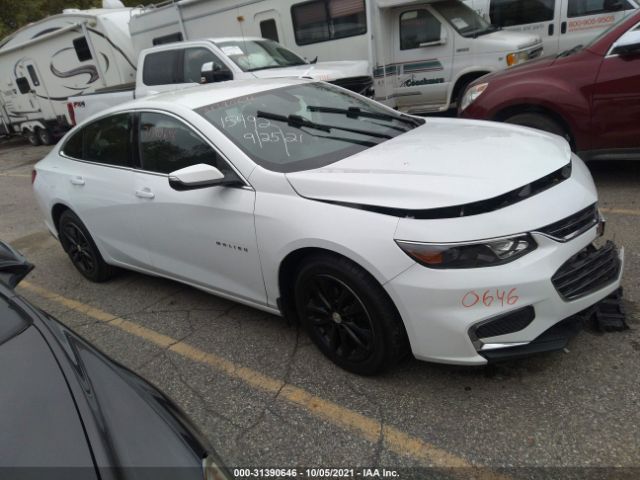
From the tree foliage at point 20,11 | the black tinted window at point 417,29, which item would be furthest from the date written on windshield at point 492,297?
the tree foliage at point 20,11

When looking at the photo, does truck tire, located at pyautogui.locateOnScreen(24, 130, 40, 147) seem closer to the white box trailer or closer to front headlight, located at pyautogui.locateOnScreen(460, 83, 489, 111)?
the white box trailer

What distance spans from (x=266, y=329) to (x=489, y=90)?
3.60m

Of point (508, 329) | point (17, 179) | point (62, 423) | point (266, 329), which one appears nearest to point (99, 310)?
point (266, 329)

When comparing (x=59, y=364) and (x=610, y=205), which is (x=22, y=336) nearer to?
(x=59, y=364)

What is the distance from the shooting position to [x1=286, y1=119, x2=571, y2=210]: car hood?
2.41 meters

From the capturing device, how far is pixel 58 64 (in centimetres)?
1359

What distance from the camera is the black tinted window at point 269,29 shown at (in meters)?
10.2

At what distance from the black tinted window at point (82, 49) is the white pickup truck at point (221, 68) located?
149 inches

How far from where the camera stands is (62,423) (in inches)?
57.4

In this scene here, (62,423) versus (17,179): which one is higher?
(62,423)

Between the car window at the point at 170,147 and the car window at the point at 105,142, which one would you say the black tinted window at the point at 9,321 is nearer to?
the car window at the point at 170,147

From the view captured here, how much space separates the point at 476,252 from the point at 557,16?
7.79 meters

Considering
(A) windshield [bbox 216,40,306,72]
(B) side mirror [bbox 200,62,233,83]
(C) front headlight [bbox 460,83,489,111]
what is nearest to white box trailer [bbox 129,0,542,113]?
(A) windshield [bbox 216,40,306,72]

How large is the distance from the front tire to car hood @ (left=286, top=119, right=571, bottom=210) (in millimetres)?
380
